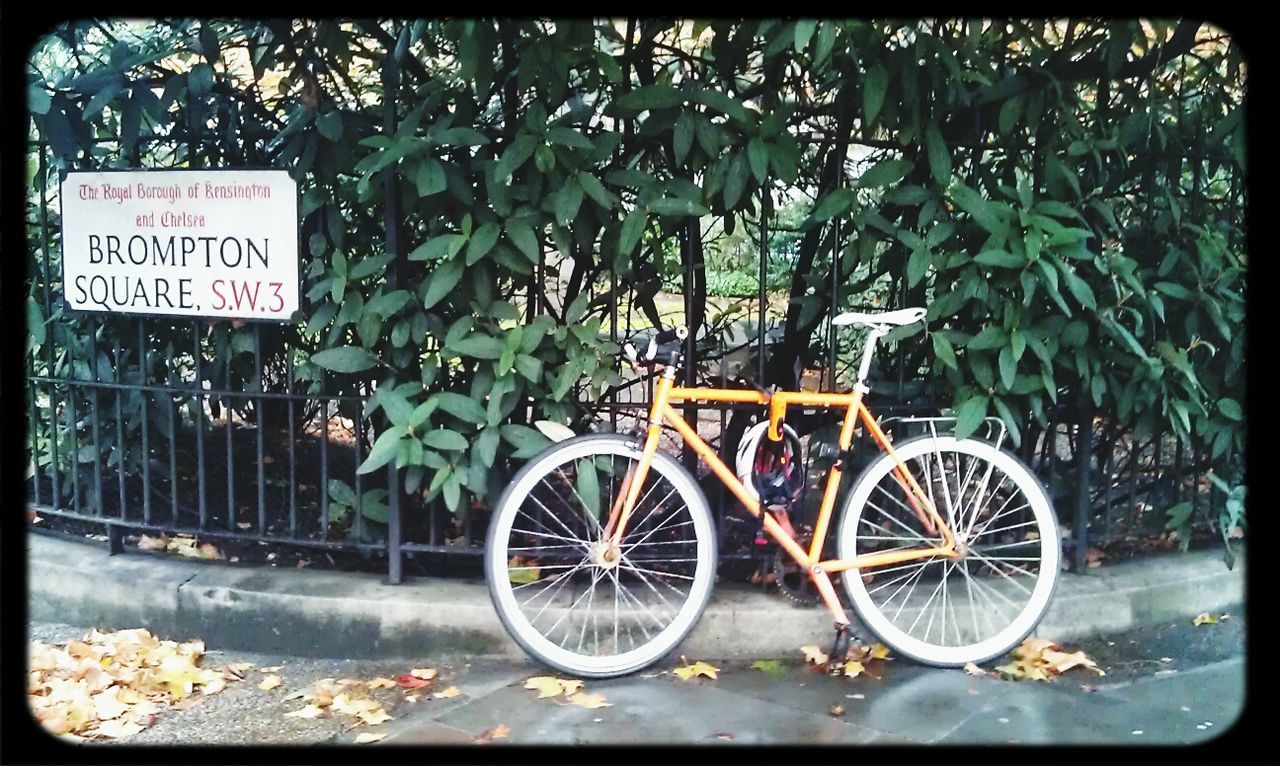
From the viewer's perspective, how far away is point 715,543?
3.77 m

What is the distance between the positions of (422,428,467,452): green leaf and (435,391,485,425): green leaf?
2.8 inches

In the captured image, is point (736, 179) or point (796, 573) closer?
point (736, 179)

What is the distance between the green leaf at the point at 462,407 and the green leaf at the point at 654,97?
1176 millimetres

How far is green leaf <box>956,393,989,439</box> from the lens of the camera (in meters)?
3.85

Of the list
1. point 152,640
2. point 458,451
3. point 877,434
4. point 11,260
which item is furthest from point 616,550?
point 11,260

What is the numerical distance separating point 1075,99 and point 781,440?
5.58ft

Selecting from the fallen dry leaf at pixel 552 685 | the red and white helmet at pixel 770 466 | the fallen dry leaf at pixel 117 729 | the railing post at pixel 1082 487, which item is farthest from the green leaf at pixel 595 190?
the fallen dry leaf at pixel 117 729

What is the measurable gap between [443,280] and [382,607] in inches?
48.4

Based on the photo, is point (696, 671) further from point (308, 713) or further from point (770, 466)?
point (308, 713)

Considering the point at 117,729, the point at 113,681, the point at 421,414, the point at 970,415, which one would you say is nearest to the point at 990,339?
the point at 970,415

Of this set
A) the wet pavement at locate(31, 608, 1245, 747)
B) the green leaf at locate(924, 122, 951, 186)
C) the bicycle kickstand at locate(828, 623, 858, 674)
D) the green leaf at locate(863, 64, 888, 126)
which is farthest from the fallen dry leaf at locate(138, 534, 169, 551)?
the green leaf at locate(924, 122, 951, 186)

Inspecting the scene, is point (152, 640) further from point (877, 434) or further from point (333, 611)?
point (877, 434)

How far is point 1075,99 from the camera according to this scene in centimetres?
407

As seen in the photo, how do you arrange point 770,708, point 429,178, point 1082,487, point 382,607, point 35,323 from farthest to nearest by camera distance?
point 35,323 < point 1082,487 < point 382,607 < point 429,178 < point 770,708
